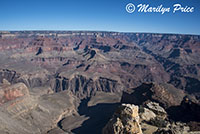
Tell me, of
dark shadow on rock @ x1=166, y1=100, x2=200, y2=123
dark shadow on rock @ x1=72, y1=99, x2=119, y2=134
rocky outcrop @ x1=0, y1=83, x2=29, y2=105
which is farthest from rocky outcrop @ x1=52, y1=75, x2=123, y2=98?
dark shadow on rock @ x1=166, y1=100, x2=200, y2=123

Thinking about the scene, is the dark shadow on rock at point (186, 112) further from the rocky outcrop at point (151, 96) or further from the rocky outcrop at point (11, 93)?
the rocky outcrop at point (11, 93)

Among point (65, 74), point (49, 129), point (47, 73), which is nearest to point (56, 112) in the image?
point (49, 129)

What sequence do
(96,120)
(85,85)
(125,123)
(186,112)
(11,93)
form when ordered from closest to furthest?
(125,123)
(186,112)
(96,120)
(11,93)
(85,85)

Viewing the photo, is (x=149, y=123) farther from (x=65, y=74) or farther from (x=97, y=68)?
(x=97, y=68)

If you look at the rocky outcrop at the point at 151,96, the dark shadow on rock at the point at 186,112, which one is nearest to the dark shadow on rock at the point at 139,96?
the rocky outcrop at the point at 151,96

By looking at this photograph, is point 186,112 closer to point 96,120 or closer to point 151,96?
point 151,96

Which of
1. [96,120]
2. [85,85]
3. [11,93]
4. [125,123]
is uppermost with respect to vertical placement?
[125,123]

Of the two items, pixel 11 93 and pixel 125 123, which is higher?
pixel 125 123

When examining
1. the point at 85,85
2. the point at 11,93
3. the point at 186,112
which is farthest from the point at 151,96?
the point at 85,85
